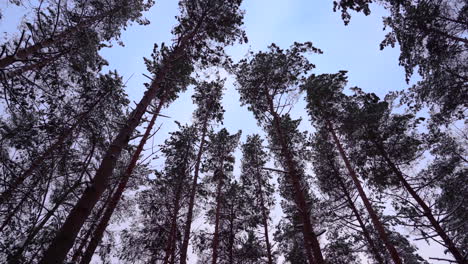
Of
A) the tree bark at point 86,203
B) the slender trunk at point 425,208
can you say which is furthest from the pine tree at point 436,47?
the tree bark at point 86,203

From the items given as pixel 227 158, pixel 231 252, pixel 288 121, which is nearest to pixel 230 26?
pixel 288 121

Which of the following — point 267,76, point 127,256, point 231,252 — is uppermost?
point 267,76

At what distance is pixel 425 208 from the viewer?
360 inches

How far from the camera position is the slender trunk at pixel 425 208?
26.7ft

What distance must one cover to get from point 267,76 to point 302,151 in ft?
18.2

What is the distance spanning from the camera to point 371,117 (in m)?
11.3

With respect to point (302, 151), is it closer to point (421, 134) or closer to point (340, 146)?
point (340, 146)

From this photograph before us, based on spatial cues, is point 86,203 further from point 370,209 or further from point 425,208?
point 425,208

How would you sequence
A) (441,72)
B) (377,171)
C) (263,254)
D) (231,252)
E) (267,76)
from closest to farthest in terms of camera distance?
1. (441,72)
2. (267,76)
3. (377,171)
4. (231,252)
5. (263,254)

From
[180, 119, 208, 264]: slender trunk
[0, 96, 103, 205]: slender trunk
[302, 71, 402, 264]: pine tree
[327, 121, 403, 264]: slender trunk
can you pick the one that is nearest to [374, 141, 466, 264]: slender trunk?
[327, 121, 403, 264]: slender trunk

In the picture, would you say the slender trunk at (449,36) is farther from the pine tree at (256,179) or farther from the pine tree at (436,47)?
the pine tree at (256,179)

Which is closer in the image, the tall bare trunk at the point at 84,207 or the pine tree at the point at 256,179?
the tall bare trunk at the point at 84,207

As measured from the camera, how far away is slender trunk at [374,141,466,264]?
813 cm

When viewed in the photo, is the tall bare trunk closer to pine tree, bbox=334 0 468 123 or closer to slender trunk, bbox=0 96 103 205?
slender trunk, bbox=0 96 103 205
